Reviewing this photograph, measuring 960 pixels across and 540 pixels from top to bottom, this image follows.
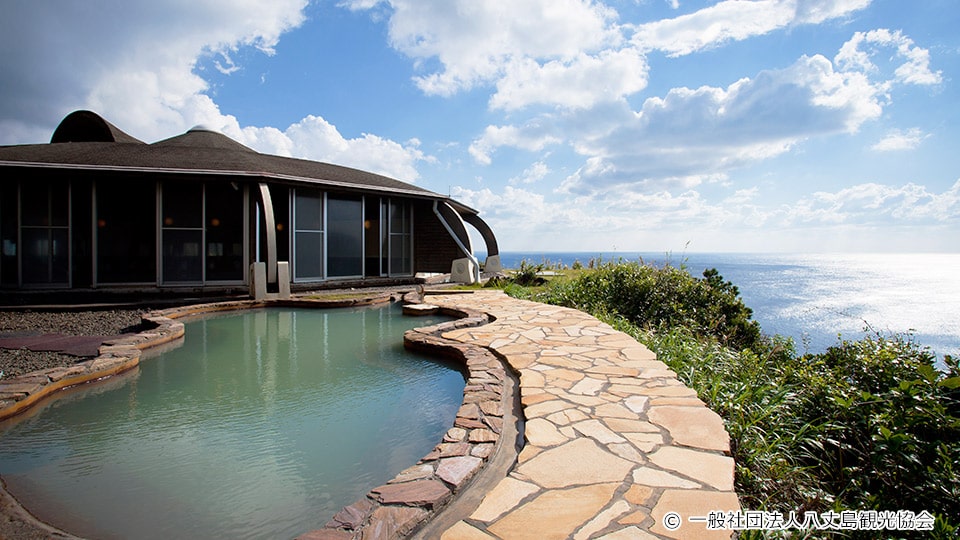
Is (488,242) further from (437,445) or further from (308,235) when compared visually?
(437,445)

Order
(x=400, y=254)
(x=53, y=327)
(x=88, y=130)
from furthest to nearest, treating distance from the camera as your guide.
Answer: (x=88, y=130), (x=400, y=254), (x=53, y=327)

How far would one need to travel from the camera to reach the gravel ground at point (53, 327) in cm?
434

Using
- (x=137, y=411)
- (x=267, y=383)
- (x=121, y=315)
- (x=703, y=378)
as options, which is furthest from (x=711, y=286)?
(x=121, y=315)

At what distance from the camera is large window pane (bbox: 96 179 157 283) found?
994cm

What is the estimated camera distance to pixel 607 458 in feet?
7.54

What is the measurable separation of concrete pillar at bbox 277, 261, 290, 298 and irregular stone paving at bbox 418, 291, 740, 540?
6.52 metres

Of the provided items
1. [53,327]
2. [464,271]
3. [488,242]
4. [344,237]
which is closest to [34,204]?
[53,327]

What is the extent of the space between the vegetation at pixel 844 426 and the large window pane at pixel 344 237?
30.5 ft

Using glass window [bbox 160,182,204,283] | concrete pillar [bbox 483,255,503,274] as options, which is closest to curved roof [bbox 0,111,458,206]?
glass window [bbox 160,182,204,283]

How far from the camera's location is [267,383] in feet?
13.2

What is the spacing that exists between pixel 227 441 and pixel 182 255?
31.0 ft

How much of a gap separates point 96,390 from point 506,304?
588 cm

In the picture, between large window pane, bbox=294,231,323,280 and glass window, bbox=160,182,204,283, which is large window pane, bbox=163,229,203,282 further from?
large window pane, bbox=294,231,323,280

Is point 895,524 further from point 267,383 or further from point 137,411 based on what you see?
point 137,411
